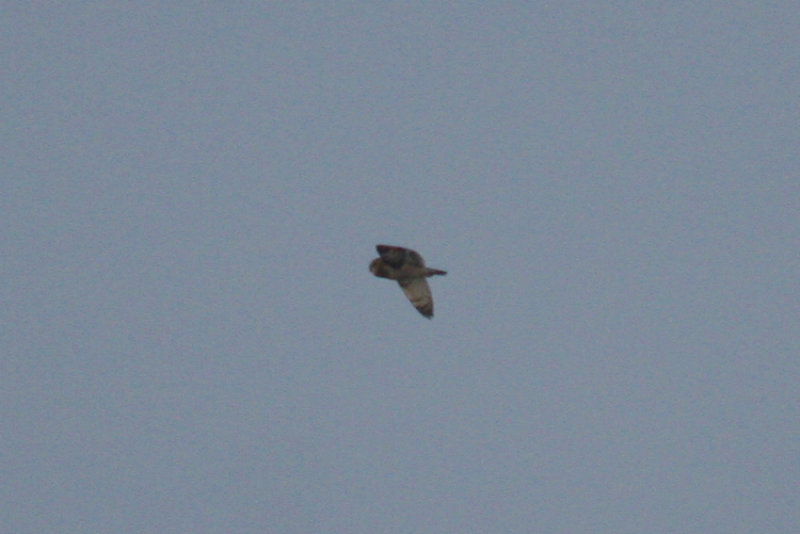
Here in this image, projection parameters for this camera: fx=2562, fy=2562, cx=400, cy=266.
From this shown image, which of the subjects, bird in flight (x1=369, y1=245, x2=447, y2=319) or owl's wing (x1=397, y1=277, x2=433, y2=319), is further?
owl's wing (x1=397, y1=277, x2=433, y2=319)

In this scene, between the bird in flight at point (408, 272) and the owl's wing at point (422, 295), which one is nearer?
the bird in flight at point (408, 272)

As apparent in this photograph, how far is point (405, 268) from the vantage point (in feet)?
356

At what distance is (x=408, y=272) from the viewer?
4272 inches

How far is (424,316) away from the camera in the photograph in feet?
357

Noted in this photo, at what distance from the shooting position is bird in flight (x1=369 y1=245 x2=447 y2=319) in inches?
4259

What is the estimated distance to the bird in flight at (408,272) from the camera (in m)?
108

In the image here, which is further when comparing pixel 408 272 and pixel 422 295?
pixel 422 295

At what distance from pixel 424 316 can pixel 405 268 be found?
225 centimetres

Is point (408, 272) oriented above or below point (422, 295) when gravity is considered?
above
